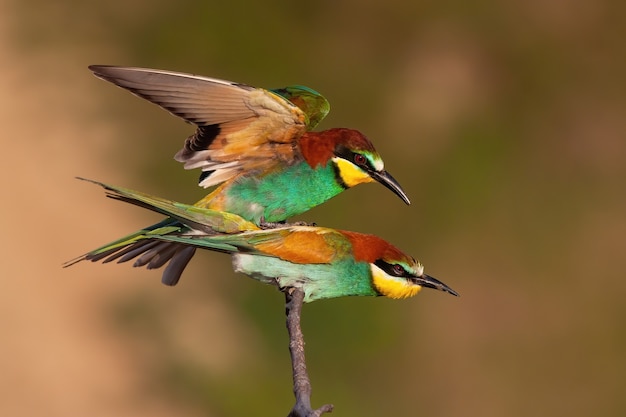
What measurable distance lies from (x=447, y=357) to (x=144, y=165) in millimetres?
1566

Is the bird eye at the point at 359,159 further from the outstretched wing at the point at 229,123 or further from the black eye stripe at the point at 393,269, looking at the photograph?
the black eye stripe at the point at 393,269

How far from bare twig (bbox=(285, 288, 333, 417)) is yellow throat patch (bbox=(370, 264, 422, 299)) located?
0.46 feet

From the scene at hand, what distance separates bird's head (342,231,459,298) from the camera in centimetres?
196

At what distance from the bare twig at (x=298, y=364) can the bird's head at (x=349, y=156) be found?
324 mm

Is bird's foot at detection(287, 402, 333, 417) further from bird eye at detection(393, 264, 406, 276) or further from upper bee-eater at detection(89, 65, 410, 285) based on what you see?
upper bee-eater at detection(89, 65, 410, 285)

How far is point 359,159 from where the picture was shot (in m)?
2.23

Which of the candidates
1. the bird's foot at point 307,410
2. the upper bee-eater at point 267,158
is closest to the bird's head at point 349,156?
the upper bee-eater at point 267,158

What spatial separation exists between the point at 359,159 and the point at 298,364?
604 millimetres

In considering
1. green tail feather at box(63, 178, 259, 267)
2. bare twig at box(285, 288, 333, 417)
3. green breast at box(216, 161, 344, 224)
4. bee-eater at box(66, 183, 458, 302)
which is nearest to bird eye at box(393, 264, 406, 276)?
bee-eater at box(66, 183, 458, 302)

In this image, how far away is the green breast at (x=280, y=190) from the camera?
231 centimetres

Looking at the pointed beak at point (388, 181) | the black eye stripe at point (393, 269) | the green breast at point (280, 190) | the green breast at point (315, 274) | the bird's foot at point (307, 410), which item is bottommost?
the bird's foot at point (307, 410)

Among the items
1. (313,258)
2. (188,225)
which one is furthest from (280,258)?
(188,225)

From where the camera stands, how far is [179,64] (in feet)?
16.8

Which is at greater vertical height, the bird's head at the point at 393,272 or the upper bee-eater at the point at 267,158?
the upper bee-eater at the point at 267,158
